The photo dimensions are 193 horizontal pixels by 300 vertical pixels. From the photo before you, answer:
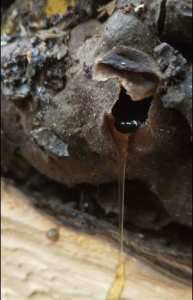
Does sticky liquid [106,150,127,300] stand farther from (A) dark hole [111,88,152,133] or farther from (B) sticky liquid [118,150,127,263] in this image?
(A) dark hole [111,88,152,133]

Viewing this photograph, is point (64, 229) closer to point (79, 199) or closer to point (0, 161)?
point (79, 199)

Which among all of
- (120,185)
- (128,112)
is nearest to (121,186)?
(120,185)

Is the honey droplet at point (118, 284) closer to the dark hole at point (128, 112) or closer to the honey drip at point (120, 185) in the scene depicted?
the honey drip at point (120, 185)

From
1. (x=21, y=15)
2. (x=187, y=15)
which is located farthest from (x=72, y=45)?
(x=187, y=15)

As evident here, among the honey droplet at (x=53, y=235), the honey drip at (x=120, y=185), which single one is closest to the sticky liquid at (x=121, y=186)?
the honey drip at (x=120, y=185)

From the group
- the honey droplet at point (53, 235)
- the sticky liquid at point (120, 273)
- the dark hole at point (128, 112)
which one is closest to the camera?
the dark hole at point (128, 112)

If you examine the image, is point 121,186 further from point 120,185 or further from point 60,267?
point 60,267

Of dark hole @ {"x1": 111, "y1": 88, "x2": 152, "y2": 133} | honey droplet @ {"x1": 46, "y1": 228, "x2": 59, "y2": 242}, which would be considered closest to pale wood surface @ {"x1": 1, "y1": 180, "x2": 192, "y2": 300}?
honey droplet @ {"x1": 46, "y1": 228, "x2": 59, "y2": 242}
